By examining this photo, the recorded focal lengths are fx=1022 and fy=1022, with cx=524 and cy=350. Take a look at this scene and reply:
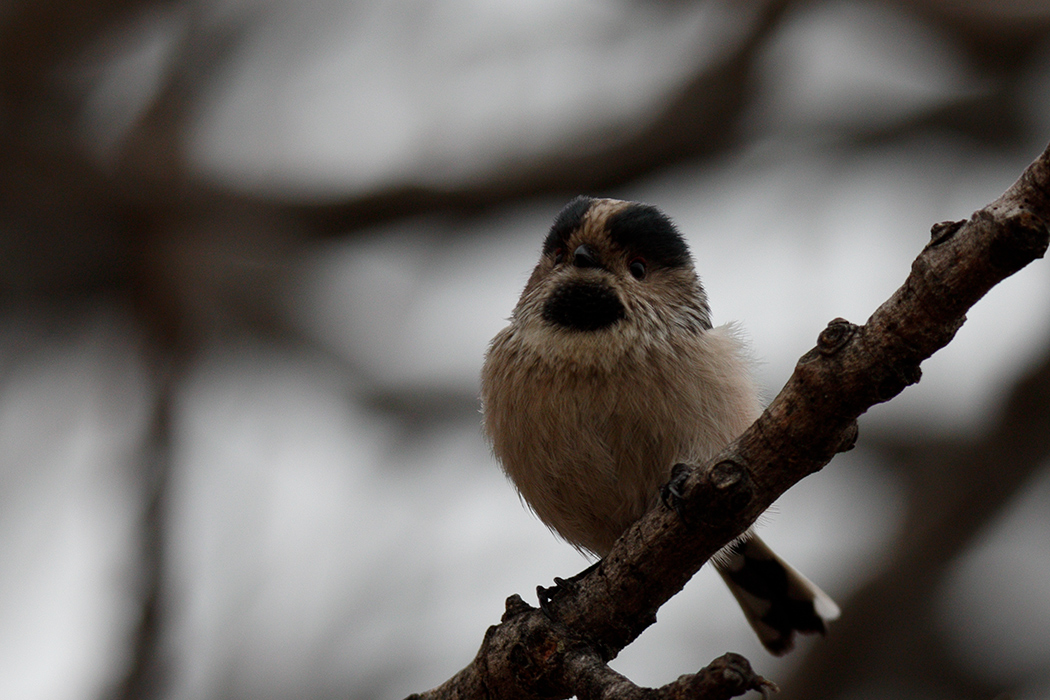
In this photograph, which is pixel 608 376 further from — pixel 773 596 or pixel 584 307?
pixel 773 596

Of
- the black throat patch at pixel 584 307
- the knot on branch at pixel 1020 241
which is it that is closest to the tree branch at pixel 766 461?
the knot on branch at pixel 1020 241

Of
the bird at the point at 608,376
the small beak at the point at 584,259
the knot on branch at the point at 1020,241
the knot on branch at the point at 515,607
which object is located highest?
the small beak at the point at 584,259

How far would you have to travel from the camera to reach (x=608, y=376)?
11.6 feet

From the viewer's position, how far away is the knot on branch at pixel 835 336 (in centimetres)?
237

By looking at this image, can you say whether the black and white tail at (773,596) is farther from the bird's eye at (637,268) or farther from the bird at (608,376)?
the bird's eye at (637,268)

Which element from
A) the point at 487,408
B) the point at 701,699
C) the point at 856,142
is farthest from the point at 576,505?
the point at 856,142

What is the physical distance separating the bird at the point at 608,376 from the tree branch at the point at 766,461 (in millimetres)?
506

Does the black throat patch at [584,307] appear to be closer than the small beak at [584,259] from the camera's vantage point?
Yes

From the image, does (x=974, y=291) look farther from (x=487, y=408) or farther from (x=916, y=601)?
(x=916, y=601)

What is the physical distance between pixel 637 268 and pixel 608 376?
0.77m

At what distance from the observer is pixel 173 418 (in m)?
6.12

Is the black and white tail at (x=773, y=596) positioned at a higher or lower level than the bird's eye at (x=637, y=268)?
lower

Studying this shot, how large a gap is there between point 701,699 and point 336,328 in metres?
5.28

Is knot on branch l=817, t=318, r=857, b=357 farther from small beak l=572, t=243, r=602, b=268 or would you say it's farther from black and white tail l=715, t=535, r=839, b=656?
black and white tail l=715, t=535, r=839, b=656
